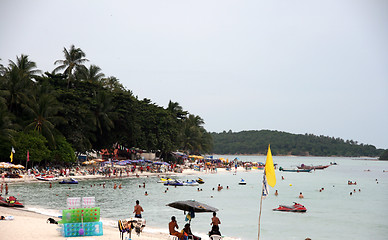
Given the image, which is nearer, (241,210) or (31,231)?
(31,231)

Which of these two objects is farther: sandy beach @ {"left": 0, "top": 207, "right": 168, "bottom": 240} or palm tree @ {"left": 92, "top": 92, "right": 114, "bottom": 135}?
palm tree @ {"left": 92, "top": 92, "right": 114, "bottom": 135}

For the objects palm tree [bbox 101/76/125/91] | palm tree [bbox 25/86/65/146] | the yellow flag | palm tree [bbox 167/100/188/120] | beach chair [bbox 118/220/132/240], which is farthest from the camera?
palm tree [bbox 167/100/188/120]

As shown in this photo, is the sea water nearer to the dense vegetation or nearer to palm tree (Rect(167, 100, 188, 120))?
the dense vegetation

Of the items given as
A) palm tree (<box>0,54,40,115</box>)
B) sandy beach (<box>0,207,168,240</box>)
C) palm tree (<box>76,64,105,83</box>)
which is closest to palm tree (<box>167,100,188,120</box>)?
palm tree (<box>76,64,105,83</box>)

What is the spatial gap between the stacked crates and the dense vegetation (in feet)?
112

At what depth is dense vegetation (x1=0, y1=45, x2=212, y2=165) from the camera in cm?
5006

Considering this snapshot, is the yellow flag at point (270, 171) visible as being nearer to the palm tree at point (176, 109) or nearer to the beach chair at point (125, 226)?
the beach chair at point (125, 226)

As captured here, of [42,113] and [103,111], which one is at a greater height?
[103,111]

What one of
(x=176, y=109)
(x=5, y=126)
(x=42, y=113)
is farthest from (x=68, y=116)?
(x=176, y=109)

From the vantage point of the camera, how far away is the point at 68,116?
5947 centimetres

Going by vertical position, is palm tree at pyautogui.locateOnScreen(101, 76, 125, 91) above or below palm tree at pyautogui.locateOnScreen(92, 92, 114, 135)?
above

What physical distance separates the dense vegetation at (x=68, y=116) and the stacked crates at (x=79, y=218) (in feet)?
112

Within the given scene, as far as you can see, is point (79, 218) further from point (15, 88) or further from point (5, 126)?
point (15, 88)

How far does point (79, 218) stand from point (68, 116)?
151 ft
